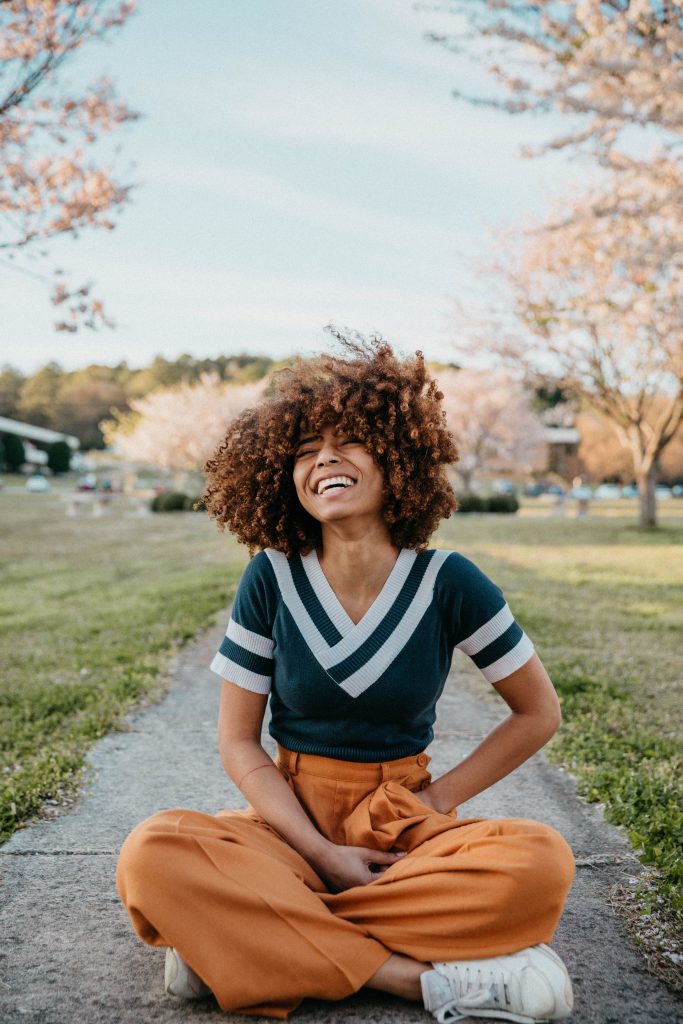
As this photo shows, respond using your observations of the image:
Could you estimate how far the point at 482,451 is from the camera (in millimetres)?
40062

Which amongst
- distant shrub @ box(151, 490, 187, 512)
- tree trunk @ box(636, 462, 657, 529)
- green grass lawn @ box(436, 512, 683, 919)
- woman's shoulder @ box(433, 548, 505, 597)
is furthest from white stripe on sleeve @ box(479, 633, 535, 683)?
distant shrub @ box(151, 490, 187, 512)

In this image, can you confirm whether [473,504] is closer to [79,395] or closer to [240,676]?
[240,676]

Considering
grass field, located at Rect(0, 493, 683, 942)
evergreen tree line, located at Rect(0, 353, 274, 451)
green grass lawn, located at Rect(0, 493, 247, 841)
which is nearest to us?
grass field, located at Rect(0, 493, 683, 942)

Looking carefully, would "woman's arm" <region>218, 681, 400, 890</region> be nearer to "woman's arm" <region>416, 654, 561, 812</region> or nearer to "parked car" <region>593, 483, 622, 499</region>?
"woman's arm" <region>416, 654, 561, 812</region>

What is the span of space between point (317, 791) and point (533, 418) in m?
41.8

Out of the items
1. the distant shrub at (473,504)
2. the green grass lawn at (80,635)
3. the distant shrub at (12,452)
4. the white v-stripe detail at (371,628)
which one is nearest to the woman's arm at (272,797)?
the white v-stripe detail at (371,628)

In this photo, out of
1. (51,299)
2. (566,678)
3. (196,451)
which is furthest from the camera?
(196,451)

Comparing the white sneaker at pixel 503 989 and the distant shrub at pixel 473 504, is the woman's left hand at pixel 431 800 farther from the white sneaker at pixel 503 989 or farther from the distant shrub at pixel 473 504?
the distant shrub at pixel 473 504

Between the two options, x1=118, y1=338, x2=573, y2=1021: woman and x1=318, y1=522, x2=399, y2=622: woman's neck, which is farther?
x1=318, y1=522, x2=399, y2=622: woman's neck

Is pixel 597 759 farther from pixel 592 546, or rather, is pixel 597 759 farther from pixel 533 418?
pixel 533 418

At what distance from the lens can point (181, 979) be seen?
76.6 inches

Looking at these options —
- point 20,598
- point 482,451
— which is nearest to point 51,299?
point 20,598

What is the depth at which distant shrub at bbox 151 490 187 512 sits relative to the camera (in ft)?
96.5

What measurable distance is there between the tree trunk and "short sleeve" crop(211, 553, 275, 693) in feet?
61.1
